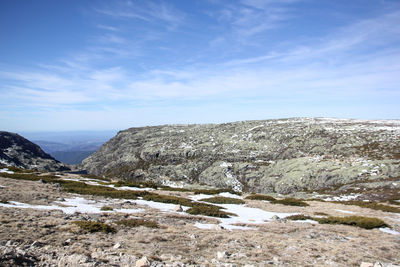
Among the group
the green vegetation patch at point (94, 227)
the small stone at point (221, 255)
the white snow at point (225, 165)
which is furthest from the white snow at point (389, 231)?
the white snow at point (225, 165)

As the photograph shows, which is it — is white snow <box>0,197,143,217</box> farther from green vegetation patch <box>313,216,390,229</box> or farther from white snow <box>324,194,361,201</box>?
white snow <box>324,194,361,201</box>

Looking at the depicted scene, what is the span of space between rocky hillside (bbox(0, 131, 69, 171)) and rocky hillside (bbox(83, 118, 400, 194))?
66.5ft

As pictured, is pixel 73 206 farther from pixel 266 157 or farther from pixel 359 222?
pixel 266 157

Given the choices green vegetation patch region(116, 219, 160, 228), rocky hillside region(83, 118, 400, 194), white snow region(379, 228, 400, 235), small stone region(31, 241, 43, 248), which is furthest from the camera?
rocky hillside region(83, 118, 400, 194)

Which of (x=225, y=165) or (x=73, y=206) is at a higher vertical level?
(x=73, y=206)

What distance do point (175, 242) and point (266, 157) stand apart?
6210 centimetres

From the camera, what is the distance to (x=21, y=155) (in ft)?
251

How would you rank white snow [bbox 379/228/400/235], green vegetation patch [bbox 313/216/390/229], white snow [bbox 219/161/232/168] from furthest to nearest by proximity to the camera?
white snow [bbox 219/161/232/168] < green vegetation patch [bbox 313/216/390/229] < white snow [bbox 379/228/400/235]

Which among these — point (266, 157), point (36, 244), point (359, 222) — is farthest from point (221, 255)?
point (266, 157)

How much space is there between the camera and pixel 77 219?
12516 mm

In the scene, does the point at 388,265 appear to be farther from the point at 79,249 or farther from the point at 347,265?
the point at 79,249

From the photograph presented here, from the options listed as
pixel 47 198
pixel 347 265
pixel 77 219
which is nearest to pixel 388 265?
pixel 347 265

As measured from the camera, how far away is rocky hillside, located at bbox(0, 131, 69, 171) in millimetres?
70262

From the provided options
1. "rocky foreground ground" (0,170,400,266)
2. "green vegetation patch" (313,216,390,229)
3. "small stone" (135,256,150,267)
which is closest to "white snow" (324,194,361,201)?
"green vegetation patch" (313,216,390,229)
